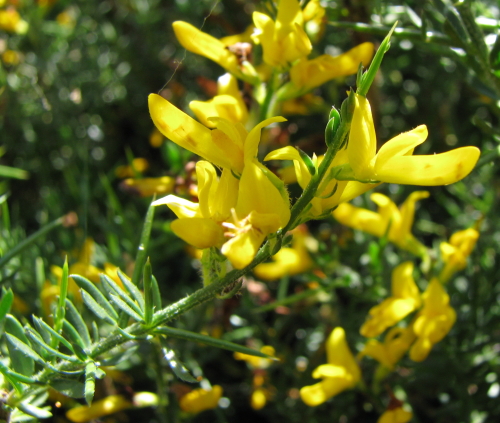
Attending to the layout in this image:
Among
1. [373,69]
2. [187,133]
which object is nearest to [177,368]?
[187,133]

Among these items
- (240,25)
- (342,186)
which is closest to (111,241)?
(342,186)

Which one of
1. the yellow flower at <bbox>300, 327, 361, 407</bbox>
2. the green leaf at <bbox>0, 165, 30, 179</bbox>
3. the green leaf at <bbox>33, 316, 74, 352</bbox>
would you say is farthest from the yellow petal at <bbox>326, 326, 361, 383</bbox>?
the green leaf at <bbox>0, 165, 30, 179</bbox>

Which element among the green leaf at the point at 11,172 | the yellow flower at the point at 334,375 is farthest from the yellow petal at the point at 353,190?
the green leaf at the point at 11,172

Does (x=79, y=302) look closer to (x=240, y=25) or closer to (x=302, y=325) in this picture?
(x=302, y=325)

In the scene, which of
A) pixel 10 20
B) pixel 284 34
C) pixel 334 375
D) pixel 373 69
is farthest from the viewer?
pixel 10 20

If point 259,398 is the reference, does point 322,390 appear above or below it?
→ above

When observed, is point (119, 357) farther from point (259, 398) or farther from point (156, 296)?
point (259, 398)
